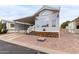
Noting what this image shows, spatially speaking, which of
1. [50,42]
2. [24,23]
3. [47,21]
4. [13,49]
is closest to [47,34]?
[50,42]

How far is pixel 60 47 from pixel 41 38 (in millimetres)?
466

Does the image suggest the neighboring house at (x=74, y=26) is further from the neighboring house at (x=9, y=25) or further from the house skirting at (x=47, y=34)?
the neighboring house at (x=9, y=25)

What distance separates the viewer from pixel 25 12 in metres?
4.29

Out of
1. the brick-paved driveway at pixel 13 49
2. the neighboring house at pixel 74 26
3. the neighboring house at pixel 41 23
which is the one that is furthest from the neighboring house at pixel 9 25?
the neighboring house at pixel 74 26

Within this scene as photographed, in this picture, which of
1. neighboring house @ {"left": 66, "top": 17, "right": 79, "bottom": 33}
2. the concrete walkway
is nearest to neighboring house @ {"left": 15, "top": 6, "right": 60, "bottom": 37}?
the concrete walkway

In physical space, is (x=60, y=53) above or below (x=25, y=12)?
below

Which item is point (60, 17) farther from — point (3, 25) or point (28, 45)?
point (3, 25)

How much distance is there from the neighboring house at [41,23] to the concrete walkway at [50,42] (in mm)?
135

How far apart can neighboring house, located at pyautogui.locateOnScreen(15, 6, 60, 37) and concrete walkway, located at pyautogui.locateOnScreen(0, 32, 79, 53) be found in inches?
5.3

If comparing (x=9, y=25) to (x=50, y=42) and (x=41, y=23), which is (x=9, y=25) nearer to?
(x=41, y=23)

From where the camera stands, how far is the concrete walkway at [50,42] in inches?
161
